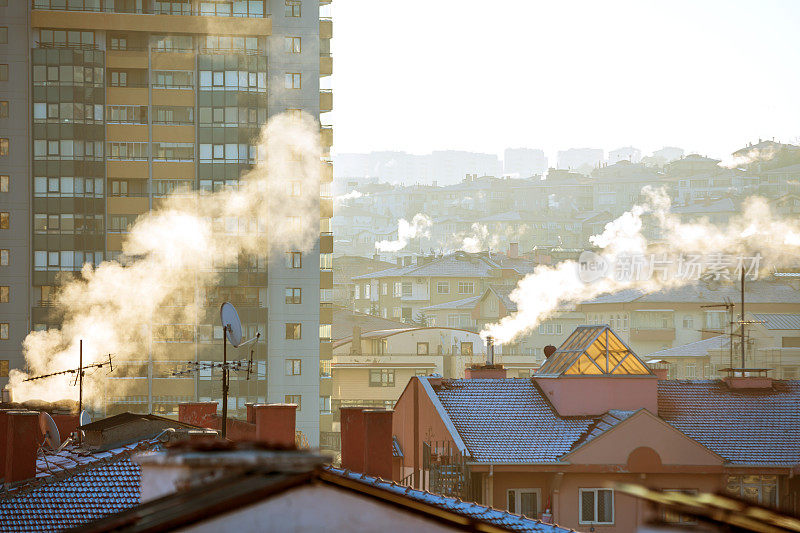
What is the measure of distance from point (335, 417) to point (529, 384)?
55.4 metres

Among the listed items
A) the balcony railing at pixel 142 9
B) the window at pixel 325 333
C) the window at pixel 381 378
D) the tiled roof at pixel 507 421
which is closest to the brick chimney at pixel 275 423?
the tiled roof at pixel 507 421

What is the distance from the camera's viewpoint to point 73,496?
1730cm

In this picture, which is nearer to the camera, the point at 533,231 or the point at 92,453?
the point at 92,453

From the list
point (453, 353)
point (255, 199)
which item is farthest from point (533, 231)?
point (255, 199)

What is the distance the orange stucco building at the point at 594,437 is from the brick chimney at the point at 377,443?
26.5 ft

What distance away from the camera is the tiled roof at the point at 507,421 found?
93.4 feet

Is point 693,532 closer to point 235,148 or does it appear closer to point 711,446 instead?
point 711,446

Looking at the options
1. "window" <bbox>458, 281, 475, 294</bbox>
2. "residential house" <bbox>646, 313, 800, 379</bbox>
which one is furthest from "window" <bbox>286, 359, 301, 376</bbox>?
"window" <bbox>458, 281, 475, 294</bbox>

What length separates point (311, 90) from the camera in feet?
256

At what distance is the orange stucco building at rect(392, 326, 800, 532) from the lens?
27906mm

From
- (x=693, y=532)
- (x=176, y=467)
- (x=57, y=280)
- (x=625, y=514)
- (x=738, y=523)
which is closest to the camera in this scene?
(x=693, y=532)

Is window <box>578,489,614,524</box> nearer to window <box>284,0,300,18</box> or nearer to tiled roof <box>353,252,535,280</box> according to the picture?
window <box>284,0,300,18</box>

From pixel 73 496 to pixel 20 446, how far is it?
87.9 inches

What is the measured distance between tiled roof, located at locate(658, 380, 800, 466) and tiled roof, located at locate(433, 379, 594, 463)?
2.67m
